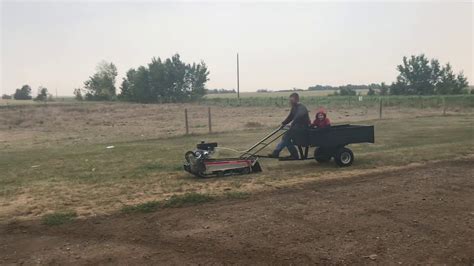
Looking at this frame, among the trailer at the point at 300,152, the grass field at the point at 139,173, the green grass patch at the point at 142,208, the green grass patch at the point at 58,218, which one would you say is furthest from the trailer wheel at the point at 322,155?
the green grass patch at the point at 58,218

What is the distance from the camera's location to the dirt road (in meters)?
4.83

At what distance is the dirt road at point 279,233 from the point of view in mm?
4828

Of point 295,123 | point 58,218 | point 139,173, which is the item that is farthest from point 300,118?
point 58,218

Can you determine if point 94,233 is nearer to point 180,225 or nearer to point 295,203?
point 180,225

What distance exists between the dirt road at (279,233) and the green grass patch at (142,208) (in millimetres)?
187

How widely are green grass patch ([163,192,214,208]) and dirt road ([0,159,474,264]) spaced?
0.24 metres

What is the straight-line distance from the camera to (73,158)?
1318 centimetres

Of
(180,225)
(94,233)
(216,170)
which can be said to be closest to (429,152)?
(216,170)

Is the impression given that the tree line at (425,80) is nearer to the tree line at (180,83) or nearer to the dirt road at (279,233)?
the tree line at (180,83)

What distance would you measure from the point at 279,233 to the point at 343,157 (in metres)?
5.13

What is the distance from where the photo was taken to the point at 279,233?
5512 mm

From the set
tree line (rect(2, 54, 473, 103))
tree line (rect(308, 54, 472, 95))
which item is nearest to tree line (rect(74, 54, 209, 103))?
tree line (rect(2, 54, 473, 103))

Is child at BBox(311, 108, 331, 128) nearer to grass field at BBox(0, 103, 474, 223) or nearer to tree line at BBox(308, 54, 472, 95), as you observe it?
grass field at BBox(0, 103, 474, 223)

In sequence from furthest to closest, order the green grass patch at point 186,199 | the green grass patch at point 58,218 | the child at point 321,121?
1. the child at point 321,121
2. the green grass patch at point 186,199
3. the green grass patch at point 58,218
